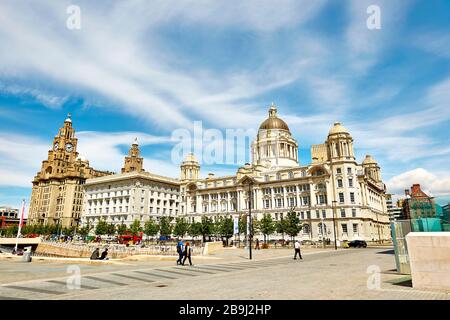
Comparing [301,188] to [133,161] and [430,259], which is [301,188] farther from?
[133,161]

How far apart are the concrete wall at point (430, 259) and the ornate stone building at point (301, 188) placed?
45858 millimetres

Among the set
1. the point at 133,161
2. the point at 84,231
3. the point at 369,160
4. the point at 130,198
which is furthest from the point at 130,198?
the point at 369,160

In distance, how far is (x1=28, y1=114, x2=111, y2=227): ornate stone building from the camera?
12256cm

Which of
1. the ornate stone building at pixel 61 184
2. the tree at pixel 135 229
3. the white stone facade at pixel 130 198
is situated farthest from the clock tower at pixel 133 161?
the tree at pixel 135 229

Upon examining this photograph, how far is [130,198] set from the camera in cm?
9331

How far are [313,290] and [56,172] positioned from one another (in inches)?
5446

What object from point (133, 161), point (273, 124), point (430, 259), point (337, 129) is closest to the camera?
point (430, 259)

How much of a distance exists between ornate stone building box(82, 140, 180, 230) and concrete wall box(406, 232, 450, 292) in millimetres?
87372

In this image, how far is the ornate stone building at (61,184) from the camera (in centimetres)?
12256

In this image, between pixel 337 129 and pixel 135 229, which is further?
pixel 135 229

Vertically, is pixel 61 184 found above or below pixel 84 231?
above

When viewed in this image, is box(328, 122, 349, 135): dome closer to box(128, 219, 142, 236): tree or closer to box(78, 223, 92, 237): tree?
box(128, 219, 142, 236): tree

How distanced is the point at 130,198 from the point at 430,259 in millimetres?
90311

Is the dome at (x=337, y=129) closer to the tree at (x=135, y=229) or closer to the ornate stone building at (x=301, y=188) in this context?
the ornate stone building at (x=301, y=188)
